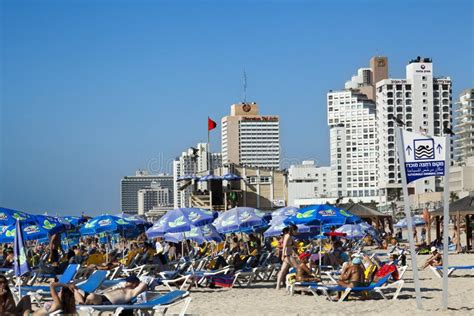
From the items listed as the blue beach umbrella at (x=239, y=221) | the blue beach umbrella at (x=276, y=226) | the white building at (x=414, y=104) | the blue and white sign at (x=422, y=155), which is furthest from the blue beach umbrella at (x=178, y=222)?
the white building at (x=414, y=104)

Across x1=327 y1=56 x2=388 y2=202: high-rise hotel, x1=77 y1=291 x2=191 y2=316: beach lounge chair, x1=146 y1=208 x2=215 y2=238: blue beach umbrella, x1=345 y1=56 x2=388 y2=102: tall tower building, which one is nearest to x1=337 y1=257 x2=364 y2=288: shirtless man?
x1=77 y1=291 x2=191 y2=316: beach lounge chair

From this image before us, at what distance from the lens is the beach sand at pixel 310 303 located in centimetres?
1323

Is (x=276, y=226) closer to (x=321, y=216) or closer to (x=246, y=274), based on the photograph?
(x=321, y=216)

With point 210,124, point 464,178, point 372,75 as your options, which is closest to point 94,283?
point 210,124

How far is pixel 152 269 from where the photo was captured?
1886 cm

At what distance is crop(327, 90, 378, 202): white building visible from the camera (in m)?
159

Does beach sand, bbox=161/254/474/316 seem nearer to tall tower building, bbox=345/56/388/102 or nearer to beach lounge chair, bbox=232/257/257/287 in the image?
beach lounge chair, bbox=232/257/257/287

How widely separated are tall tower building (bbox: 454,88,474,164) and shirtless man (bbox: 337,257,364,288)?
4725 inches

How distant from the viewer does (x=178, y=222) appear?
19797 millimetres

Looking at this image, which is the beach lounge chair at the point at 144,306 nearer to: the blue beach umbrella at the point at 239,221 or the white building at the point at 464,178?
the blue beach umbrella at the point at 239,221

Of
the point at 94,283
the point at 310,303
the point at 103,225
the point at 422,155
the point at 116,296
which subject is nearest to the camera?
the point at 116,296

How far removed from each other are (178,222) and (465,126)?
4772 inches

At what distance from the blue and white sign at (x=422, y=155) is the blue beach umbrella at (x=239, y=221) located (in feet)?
32.9

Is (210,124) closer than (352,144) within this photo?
Yes
